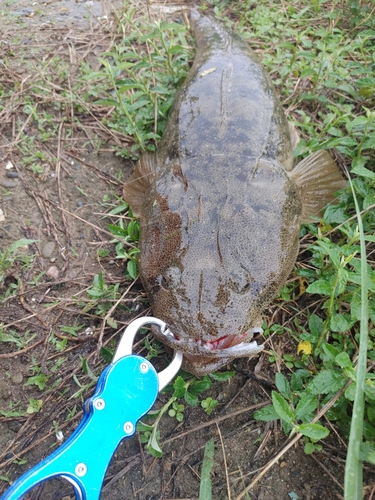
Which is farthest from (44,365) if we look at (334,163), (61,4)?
(61,4)

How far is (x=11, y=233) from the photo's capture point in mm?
3121

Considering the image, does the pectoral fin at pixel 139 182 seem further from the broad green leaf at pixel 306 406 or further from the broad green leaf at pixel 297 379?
the broad green leaf at pixel 306 406

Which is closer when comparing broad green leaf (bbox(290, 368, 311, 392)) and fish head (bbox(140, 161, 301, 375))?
fish head (bbox(140, 161, 301, 375))

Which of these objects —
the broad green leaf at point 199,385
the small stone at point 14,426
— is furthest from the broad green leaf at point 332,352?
the small stone at point 14,426

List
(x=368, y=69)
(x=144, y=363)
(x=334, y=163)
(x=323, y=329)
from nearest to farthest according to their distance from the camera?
1. (x=144, y=363)
2. (x=323, y=329)
3. (x=334, y=163)
4. (x=368, y=69)

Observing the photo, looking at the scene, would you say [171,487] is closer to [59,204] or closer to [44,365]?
[44,365]

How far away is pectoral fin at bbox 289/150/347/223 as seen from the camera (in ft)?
10.3

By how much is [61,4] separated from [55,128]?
2.57 meters

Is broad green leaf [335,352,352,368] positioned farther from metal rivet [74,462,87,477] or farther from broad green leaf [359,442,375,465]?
metal rivet [74,462,87,477]

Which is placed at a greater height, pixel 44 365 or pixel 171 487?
pixel 44 365

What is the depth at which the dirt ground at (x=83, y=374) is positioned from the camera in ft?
7.26

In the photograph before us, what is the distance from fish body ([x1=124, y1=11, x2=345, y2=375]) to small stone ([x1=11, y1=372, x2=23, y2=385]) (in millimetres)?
945

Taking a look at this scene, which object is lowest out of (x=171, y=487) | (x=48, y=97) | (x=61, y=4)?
(x=171, y=487)

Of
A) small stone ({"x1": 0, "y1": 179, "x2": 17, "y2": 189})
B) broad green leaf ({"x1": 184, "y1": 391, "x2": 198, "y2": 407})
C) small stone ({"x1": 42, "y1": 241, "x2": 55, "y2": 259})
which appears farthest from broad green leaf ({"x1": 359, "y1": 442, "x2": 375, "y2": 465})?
small stone ({"x1": 0, "y1": 179, "x2": 17, "y2": 189})
